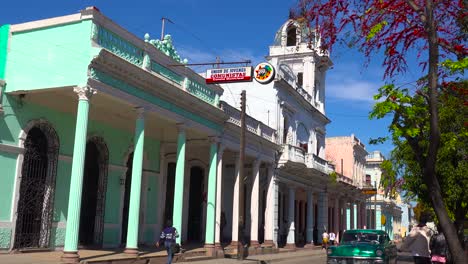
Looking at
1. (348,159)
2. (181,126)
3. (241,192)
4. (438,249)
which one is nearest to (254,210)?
(241,192)

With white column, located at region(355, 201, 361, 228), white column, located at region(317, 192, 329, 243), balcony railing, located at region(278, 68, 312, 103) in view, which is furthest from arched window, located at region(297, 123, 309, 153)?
white column, located at region(355, 201, 361, 228)

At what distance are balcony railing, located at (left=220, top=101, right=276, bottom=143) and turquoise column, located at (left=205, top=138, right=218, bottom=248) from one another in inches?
67.4

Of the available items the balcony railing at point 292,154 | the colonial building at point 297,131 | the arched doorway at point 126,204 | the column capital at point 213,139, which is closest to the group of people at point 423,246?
the column capital at point 213,139

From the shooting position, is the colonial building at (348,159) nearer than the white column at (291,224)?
No

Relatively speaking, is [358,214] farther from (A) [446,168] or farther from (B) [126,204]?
(B) [126,204]

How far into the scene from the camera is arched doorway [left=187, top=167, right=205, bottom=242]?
27391 mm

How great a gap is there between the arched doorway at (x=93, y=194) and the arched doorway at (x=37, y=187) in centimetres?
232

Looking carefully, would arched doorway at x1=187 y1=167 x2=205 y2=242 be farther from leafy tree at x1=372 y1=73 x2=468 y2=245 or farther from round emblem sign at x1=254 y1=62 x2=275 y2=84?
leafy tree at x1=372 y1=73 x2=468 y2=245

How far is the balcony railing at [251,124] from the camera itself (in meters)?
23.4

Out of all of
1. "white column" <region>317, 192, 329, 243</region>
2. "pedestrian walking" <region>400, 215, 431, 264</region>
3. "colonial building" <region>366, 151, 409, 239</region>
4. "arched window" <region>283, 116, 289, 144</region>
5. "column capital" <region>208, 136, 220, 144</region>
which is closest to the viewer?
"pedestrian walking" <region>400, 215, 431, 264</region>

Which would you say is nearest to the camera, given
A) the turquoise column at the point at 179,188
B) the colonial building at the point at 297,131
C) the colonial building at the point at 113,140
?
the colonial building at the point at 113,140

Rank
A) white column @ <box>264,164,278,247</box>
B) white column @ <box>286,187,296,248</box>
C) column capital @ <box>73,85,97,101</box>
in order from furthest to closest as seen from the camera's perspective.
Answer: white column @ <box>286,187,296,248</box> → white column @ <box>264,164,278,247</box> → column capital @ <box>73,85,97,101</box>

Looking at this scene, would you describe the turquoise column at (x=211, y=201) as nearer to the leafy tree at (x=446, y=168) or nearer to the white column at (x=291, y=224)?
the leafy tree at (x=446, y=168)

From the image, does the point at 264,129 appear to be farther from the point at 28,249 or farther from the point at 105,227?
the point at 28,249
